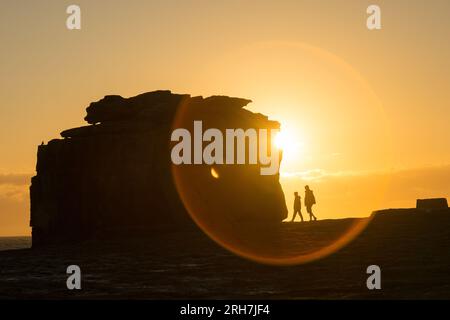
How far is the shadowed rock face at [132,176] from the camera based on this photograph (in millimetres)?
45531

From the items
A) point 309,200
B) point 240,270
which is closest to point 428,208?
point 309,200

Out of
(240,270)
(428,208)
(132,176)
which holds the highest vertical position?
(132,176)

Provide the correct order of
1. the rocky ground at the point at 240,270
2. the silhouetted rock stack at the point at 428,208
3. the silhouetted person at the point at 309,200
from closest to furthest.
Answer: the rocky ground at the point at 240,270, the silhouetted rock stack at the point at 428,208, the silhouetted person at the point at 309,200

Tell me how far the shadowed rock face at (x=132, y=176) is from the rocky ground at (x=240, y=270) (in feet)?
34.5

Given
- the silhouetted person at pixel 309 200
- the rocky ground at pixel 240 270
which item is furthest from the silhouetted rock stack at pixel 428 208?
the silhouetted person at pixel 309 200

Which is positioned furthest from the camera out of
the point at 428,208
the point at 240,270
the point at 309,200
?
the point at 309,200

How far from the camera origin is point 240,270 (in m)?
22.7

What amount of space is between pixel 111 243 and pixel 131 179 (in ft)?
27.5

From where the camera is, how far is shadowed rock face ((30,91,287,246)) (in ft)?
149

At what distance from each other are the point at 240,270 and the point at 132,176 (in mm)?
24344

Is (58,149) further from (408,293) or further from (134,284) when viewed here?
(408,293)

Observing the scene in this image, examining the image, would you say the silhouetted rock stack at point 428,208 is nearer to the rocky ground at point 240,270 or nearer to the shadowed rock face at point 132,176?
the rocky ground at point 240,270

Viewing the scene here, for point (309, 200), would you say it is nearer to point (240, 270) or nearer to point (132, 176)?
point (132, 176)

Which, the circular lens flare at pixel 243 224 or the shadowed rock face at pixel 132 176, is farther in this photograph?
the shadowed rock face at pixel 132 176
